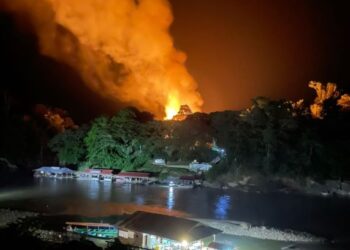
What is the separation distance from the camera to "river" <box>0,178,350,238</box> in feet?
83.9

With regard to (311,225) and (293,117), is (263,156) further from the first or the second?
(311,225)

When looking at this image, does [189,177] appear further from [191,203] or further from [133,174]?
[191,203]

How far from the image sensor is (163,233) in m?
17.6

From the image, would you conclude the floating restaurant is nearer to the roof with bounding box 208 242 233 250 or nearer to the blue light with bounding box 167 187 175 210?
the roof with bounding box 208 242 233 250

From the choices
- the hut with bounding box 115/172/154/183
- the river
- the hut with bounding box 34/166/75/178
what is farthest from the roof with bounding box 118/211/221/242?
the hut with bounding box 34/166/75/178

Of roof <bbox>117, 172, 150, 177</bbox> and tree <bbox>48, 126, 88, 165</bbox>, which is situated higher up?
tree <bbox>48, 126, 88, 165</bbox>

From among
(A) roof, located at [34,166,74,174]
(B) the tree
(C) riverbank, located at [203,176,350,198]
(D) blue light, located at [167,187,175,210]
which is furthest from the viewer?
(B) the tree

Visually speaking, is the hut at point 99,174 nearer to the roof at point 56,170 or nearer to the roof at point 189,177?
the roof at point 56,170

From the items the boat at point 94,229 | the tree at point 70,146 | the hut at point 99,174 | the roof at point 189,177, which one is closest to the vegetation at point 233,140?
the tree at point 70,146

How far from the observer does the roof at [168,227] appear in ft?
57.1

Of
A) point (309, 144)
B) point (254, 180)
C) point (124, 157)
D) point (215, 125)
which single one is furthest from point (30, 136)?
point (309, 144)

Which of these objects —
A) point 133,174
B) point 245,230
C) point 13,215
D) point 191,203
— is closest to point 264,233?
point 245,230

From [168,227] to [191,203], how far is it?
12.5 metres

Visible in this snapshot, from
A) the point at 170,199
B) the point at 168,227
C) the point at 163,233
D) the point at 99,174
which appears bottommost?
the point at 163,233
